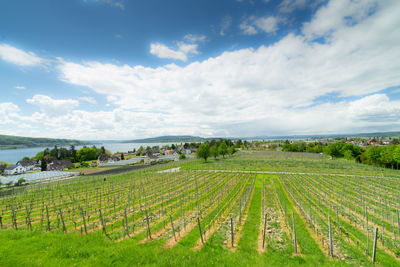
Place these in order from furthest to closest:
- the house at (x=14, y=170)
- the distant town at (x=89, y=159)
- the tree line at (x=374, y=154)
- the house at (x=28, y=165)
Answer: the house at (x=28, y=165), the house at (x=14, y=170), the distant town at (x=89, y=159), the tree line at (x=374, y=154)

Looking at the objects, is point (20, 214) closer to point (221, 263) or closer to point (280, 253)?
point (221, 263)

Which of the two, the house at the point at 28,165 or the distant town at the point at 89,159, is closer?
the distant town at the point at 89,159

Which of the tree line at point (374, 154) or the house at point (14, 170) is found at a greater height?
the tree line at point (374, 154)

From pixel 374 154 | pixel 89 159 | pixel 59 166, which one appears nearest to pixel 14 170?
pixel 59 166

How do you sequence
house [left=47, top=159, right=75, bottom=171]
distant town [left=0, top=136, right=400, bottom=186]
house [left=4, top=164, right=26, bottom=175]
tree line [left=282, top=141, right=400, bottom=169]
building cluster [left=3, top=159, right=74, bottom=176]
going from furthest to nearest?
house [left=47, top=159, right=75, bottom=171], building cluster [left=3, top=159, right=74, bottom=176], house [left=4, top=164, right=26, bottom=175], distant town [left=0, top=136, right=400, bottom=186], tree line [left=282, top=141, right=400, bottom=169]

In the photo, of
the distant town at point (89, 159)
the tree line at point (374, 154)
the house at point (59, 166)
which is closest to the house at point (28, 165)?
the distant town at point (89, 159)

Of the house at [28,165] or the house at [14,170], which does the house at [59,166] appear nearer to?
the house at [14,170]

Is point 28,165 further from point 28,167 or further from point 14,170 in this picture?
point 14,170

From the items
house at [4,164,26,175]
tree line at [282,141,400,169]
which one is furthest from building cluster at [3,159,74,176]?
tree line at [282,141,400,169]

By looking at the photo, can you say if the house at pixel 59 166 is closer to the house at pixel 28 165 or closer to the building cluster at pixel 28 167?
the building cluster at pixel 28 167

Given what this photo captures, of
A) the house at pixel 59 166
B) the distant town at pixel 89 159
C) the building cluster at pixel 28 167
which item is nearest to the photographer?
the distant town at pixel 89 159

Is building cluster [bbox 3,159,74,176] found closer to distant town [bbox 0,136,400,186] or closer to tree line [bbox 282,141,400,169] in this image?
distant town [bbox 0,136,400,186]

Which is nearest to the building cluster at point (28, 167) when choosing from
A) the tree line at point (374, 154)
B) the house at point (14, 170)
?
the house at point (14, 170)

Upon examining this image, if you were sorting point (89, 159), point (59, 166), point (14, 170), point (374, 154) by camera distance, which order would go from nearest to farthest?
point (374, 154)
point (14, 170)
point (59, 166)
point (89, 159)
